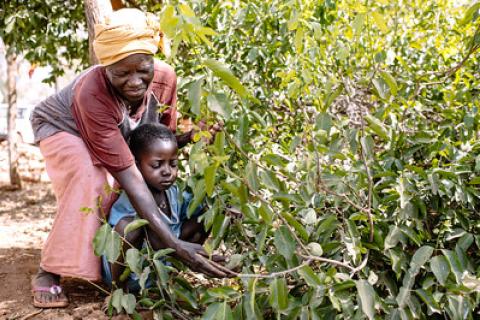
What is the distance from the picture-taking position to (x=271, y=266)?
1955 mm

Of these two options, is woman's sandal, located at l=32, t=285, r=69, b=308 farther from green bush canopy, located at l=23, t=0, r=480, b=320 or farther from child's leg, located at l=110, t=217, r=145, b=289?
green bush canopy, located at l=23, t=0, r=480, b=320

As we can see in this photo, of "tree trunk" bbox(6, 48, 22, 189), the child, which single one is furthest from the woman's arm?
"tree trunk" bbox(6, 48, 22, 189)

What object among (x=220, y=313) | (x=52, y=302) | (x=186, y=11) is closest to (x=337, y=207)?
(x=220, y=313)

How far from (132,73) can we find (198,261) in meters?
0.75

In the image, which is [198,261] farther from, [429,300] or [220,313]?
[429,300]

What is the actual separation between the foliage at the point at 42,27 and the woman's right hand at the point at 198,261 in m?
2.52

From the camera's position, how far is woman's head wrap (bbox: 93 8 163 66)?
86.7 inches

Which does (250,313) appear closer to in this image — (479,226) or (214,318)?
(214,318)

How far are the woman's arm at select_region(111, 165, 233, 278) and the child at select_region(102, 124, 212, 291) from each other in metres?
0.11

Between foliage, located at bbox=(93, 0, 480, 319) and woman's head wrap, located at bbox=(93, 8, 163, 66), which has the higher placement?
woman's head wrap, located at bbox=(93, 8, 163, 66)

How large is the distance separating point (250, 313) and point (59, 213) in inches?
45.7

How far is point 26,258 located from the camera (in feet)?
11.3

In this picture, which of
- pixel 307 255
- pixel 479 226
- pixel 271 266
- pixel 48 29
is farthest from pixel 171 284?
pixel 48 29

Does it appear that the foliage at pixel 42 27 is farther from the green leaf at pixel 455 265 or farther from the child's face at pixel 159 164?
the green leaf at pixel 455 265
